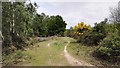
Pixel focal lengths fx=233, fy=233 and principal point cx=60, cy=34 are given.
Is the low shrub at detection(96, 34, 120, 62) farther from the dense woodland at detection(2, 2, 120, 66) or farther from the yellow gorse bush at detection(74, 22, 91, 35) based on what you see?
the yellow gorse bush at detection(74, 22, 91, 35)

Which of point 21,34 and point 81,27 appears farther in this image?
point 81,27

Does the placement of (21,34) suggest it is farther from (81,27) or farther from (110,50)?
(81,27)

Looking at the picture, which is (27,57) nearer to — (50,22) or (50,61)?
(50,61)

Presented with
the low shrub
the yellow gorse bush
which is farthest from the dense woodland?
the yellow gorse bush

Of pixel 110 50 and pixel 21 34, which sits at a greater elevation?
pixel 21 34

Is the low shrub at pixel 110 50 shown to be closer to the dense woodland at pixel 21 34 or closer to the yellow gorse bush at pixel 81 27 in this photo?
the dense woodland at pixel 21 34

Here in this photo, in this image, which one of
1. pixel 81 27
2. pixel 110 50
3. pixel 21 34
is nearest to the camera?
pixel 110 50

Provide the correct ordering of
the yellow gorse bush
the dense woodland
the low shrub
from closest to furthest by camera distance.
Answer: the low shrub
the dense woodland
the yellow gorse bush

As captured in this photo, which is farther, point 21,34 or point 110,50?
point 21,34

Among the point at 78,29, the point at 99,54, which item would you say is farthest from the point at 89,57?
the point at 78,29

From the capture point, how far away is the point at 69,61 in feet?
49.7

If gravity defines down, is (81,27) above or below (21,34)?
below

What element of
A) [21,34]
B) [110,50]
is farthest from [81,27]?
[110,50]

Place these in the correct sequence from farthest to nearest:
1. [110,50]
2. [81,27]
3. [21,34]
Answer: [81,27], [21,34], [110,50]
